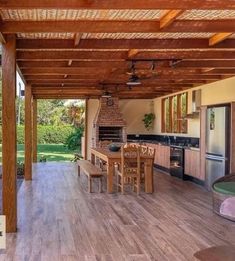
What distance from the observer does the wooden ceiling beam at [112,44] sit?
5.70 metres

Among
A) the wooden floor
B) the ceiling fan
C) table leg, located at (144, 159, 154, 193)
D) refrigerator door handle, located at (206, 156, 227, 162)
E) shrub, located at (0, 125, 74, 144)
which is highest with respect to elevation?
the ceiling fan

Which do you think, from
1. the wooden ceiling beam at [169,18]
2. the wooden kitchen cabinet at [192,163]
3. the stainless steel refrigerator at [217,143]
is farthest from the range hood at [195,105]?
the wooden ceiling beam at [169,18]

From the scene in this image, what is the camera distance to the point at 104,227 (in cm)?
568

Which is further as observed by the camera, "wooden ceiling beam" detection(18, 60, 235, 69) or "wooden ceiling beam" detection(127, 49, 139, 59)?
"wooden ceiling beam" detection(18, 60, 235, 69)

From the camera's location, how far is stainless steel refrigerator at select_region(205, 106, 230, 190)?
8.01m

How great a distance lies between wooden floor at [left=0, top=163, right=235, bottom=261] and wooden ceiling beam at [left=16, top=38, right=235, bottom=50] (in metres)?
2.41

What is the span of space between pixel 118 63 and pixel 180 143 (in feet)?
16.7

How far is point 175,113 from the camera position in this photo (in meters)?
12.8

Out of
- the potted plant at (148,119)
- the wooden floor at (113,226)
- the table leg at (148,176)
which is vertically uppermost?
the potted plant at (148,119)

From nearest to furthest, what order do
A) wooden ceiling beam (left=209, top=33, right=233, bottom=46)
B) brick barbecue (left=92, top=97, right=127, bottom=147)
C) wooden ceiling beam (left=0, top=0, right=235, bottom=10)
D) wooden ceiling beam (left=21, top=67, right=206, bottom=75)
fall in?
1. wooden ceiling beam (left=0, top=0, right=235, bottom=10)
2. wooden ceiling beam (left=209, top=33, right=233, bottom=46)
3. wooden ceiling beam (left=21, top=67, right=206, bottom=75)
4. brick barbecue (left=92, top=97, right=127, bottom=147)

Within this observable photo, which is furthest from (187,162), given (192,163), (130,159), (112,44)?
(112,44)

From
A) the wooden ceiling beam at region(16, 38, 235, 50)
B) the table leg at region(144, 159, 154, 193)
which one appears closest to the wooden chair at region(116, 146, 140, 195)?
the table leg at region(144, 159, 154, 193)

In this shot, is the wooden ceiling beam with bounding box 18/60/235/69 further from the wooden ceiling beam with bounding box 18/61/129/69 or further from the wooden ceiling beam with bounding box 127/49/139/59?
the wooden ceiling beam with bounding box 127/49/139/59

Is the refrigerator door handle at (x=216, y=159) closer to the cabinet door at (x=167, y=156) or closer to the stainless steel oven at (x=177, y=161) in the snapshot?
the stainless steel oven at (x=177, y=161)
